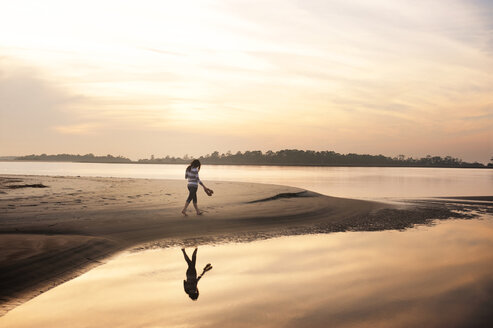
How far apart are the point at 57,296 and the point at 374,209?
1901 centimetres

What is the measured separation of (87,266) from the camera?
966cm

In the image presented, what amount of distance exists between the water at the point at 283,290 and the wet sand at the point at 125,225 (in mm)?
807

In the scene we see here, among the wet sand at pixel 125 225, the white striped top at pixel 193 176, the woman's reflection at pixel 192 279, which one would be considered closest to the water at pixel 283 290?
the woman's reflection at pixel 192 279

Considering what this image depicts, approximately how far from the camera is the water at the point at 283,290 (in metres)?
6.64

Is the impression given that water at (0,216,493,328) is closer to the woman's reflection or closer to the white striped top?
the woman's reflection

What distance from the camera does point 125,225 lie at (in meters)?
14.6

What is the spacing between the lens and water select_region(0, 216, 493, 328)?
664 cm

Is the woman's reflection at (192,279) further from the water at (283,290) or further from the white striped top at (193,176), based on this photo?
the white striped top at (193,176)

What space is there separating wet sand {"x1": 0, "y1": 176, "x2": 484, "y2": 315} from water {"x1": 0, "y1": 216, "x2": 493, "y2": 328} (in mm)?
807

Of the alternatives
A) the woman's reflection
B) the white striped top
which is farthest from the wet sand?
the woman's reflection

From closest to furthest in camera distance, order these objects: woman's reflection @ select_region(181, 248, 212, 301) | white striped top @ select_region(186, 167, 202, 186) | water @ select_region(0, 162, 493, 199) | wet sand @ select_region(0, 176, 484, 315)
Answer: woman's reflection @ select_region(181, 248, 212, 301) → wet sand @ select_region(0, 176, 484, 315) → white striped top @ select_region(186, 167, 202, 186) → water @ select_region(0, 162, 493, 199)

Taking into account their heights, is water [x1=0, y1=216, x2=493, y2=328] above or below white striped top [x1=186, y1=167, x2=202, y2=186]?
below

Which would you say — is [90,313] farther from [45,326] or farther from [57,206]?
[57,206]

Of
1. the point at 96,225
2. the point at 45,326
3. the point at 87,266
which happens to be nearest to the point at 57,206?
the point at 96,225
